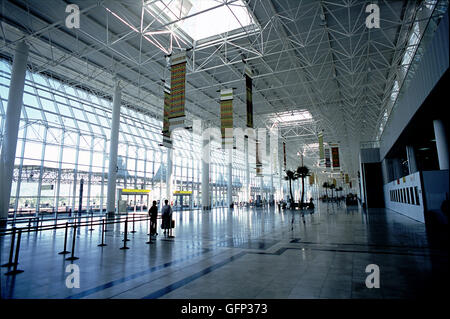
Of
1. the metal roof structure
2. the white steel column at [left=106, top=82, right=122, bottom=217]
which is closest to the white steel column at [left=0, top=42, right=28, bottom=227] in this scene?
the metal roof structure

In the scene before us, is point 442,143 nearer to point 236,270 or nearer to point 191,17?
point 236,270

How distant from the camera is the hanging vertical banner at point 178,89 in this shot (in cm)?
1502

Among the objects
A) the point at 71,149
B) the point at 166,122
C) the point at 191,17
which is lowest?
the point at 71,149

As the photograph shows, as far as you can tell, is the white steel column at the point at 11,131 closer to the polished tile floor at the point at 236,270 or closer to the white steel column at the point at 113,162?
the polished tile floor at the point at 236,270

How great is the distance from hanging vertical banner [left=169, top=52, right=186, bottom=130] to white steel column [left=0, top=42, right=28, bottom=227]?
380 inches

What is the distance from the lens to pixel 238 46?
758 inches

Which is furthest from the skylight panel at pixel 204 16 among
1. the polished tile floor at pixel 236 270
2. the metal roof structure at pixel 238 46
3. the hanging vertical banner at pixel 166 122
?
the polished tile floor at pixel 236 270

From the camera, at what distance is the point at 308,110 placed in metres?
34.8

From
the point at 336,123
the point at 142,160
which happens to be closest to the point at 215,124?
the point at 142,160

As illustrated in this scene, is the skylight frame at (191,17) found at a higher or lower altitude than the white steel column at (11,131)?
higher

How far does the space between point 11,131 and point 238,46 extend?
626 inches

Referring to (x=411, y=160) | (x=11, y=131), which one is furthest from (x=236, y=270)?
(x=411, y=160)

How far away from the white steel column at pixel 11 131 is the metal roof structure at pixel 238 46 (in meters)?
1.89
